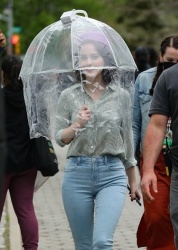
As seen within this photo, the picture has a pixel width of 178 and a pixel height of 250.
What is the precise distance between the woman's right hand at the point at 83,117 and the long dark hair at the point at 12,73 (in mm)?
1492

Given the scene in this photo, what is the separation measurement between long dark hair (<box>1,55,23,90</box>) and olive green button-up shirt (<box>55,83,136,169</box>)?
4.06ft

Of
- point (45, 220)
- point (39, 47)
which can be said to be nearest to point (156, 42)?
point (45, 220)

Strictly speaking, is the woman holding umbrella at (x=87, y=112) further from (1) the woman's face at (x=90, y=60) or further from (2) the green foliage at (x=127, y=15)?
(2) the green foliage at (x=127, y=15)

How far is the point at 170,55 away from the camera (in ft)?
22.9

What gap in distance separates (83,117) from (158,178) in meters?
1.16

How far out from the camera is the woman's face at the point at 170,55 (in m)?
6.97

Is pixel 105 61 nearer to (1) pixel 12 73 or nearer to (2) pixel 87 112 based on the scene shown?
(2) pixel 87 112

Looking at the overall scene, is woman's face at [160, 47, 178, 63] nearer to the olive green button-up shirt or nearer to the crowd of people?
the crowd of people

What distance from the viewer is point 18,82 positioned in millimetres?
7281

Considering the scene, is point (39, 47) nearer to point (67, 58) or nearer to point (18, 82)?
point (67, 58)

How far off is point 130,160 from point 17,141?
1.42 m

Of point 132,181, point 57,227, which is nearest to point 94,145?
point 132,181

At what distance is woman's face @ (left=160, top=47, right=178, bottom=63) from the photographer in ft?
22.9

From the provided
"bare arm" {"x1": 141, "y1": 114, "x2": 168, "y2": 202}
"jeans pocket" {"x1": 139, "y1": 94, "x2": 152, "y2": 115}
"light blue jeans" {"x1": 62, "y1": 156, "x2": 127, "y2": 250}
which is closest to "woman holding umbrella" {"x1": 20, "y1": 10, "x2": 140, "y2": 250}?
"light blue jeans" {"x1": 62, "y1": 156, "x2": 127, "y2": 250}
